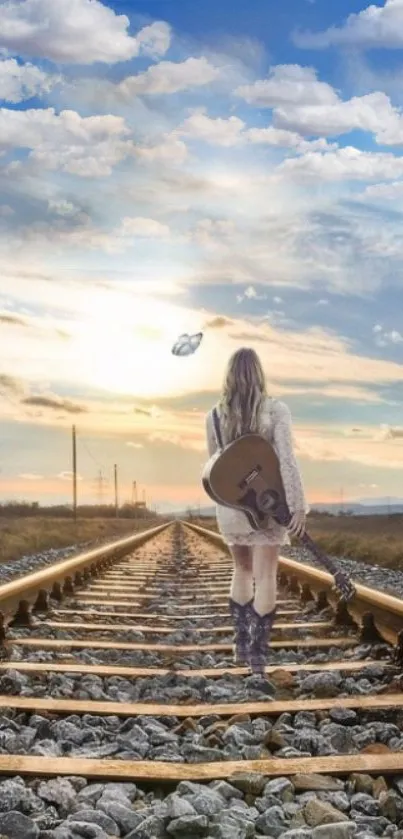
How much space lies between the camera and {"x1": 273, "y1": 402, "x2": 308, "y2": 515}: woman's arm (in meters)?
4.14

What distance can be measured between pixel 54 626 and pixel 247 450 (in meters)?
3.35

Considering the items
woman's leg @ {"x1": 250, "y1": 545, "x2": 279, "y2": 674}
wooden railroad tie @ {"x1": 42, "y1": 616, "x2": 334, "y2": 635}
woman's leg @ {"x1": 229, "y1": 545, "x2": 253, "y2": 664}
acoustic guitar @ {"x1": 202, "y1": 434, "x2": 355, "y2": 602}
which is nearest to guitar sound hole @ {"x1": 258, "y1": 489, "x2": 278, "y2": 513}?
acoustic guitar @ {"x1": 202, "y1": 434, "x2": 355, "y2": 602}

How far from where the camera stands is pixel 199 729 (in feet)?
13.4

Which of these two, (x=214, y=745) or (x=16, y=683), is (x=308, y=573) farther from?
(x=214, y=745)

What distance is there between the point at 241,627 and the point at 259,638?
10 cm

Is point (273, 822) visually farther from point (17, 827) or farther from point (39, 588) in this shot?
point (39, 588)

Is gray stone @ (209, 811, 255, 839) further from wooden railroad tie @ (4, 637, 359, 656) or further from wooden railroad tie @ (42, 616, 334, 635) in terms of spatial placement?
Answer: wooden railroad tie @ (42, 616, 334, 635)

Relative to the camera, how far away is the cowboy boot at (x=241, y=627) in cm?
472

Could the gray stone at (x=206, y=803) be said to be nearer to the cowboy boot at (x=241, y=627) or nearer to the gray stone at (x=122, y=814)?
the gray stone at (x=122, y=814)

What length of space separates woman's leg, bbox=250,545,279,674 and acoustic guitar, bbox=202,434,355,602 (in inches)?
8.9

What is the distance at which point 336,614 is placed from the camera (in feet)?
22.6

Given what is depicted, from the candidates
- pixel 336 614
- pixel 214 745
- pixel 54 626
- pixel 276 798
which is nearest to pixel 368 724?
pixel 214 745

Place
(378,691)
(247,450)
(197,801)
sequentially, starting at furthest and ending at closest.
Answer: (378,691) < (247,450) < (197,801)

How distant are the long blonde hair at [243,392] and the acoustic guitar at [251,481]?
6 cm
